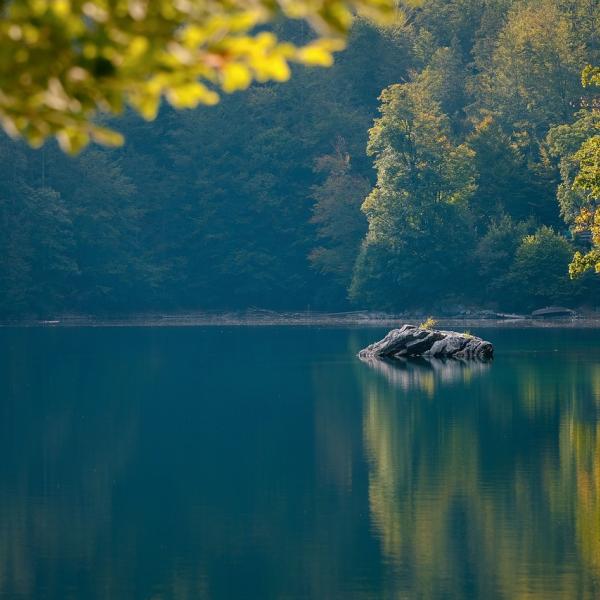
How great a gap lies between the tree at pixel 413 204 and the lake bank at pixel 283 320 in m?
2.29

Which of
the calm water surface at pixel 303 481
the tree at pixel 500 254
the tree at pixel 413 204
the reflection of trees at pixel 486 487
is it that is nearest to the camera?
the reflection of trees at pixel 486 487

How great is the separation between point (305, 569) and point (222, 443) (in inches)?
445

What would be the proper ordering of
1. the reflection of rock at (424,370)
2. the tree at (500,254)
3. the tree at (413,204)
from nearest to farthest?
the reflection of rock at (424,370)
the tree at (500,254)
the tree at (413,204)

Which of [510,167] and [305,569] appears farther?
[510,167]

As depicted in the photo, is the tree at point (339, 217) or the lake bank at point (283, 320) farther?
the tree at point (339, 217)

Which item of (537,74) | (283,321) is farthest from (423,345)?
(537,74)

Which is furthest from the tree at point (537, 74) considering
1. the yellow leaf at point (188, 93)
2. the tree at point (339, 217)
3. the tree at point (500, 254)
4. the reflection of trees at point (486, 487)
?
the yellow leaf at point (188, 93)

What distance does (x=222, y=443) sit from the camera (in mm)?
27203

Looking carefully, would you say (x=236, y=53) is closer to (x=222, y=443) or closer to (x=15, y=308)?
(x=222, y=443)

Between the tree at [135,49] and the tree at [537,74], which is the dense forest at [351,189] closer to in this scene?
the tree at [537,74]

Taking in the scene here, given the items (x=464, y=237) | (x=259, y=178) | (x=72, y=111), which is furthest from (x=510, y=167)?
(x=72, y=111)

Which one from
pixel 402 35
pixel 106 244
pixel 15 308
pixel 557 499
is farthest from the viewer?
pixel 402 35

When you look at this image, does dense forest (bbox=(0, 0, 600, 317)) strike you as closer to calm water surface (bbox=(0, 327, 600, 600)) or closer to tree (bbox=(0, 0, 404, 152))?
calm water surface (bbox=(0, 327, 600, 600))

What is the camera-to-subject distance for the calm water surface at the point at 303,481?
15648mm
